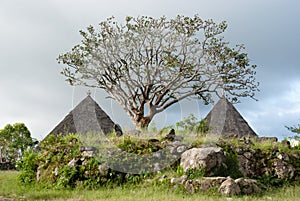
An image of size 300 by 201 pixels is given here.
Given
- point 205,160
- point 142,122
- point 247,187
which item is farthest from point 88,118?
point 247,187

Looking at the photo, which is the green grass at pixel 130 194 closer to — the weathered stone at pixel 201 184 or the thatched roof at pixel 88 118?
the weathered stone at pixel 201 184

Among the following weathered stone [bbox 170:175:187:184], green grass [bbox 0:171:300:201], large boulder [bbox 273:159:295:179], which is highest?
large boulder [bbox 273:159:295:179]

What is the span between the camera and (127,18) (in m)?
19.7

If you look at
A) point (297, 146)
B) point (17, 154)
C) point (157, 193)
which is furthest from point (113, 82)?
point (157, 193)

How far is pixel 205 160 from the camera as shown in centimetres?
988

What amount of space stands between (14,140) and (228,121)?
15162 mm

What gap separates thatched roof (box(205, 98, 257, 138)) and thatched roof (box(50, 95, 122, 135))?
4.28 m

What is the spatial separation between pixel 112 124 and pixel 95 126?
133 cm

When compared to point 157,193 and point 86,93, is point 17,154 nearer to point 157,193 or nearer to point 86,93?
point 86,93

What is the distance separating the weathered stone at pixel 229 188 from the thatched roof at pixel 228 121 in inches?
276

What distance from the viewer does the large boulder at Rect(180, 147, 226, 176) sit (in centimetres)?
986

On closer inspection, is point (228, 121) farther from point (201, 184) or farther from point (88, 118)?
point (201, 184)

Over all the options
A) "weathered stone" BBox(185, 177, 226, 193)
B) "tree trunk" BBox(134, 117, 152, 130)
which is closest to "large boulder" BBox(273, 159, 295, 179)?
"weathered stone" BBox(185, 177, 226, 193)

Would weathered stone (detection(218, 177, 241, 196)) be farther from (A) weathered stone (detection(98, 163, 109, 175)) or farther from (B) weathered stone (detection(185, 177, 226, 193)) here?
(A) weathered stone (detection(98, 163, 109, 175))
